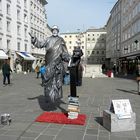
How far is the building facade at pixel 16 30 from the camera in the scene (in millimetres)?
42000

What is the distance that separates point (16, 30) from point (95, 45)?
3256 inches

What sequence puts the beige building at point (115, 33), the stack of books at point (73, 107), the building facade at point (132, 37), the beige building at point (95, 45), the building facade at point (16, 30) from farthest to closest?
1. the beige building at point (95, 45)
2. the beige building at point (115, 33)
3. the building facade at point (16, 30)
4. the building facade at point (132, 37)
5. the stack of books at point (73, 107)

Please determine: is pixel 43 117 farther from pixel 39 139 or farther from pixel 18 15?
pixel 18 15

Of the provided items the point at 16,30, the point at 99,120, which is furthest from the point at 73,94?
the point at 16,30

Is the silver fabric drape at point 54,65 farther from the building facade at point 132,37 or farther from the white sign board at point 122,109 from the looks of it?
the building facade at point 132,37

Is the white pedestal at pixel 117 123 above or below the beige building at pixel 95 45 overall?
below

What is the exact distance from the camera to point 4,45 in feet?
138

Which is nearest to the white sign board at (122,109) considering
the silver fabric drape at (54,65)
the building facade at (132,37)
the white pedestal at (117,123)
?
the white pedestal at (117,123)

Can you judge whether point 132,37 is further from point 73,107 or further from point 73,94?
point 73,107

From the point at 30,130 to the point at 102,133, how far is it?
152 centimetres

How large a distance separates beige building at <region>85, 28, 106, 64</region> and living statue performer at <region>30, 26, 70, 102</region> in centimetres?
11825

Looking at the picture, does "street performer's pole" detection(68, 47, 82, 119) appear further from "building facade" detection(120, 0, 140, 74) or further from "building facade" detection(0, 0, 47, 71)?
"building facade" detection(0, 0, 47, 71)

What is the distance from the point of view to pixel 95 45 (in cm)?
12669

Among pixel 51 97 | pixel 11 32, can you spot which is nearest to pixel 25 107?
pixel 51 97
